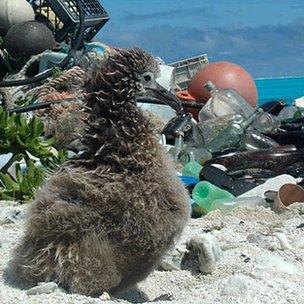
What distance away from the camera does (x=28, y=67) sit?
44.0 feet

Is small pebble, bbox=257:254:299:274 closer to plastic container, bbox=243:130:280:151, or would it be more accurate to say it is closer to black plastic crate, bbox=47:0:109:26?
plastic container, bbox=243:130:280:151

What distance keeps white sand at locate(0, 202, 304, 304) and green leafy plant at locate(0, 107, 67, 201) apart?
1.42 ft

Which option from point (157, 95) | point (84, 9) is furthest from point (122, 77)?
point (84, 9)

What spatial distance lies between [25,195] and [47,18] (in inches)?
355

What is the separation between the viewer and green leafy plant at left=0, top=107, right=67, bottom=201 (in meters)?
6.97

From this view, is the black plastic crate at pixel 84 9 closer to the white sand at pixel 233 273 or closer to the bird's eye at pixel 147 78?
the white sand at pixel 233 273

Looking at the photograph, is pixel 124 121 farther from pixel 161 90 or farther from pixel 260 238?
pixel 260 238

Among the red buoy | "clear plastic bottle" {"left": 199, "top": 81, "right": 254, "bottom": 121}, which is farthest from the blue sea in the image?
"clear plastic bottle" {"left": 199, "top": 81, "right": 254, "bottom": 121}

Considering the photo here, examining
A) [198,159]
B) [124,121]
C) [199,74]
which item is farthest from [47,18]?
[124,121]

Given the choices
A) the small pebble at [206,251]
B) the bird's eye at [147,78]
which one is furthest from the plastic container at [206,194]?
the bird's eye at [147,78]

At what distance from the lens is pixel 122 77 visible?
13.8ft

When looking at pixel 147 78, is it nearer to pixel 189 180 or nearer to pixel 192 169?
pixel 189 180

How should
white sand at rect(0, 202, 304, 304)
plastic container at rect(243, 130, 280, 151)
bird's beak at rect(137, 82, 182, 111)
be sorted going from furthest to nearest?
plastic container at rect(243, 130, 280, 151) < bird's beak at rect(137, 82, 182, 111) < white sand at rect(0, 202, 304, 304)

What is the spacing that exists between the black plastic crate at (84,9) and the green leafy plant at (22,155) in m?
7.21
